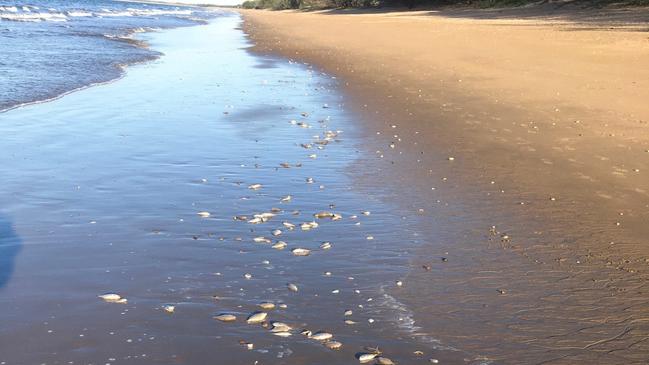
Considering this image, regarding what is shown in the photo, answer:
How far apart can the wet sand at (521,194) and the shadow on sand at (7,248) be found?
8.59ft

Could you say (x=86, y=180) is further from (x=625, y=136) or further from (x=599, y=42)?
(x=599, y=42)

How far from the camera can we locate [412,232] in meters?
5.74

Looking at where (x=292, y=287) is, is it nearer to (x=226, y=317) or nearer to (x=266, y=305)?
(x=266, y=305)

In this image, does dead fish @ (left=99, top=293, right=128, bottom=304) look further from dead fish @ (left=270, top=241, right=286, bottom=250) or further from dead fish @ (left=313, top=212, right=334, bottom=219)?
dead fish @ (left=313, top=212, right=334, bottom=219)

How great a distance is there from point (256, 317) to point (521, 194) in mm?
3661

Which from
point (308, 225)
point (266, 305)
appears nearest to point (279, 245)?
point (308, 225)

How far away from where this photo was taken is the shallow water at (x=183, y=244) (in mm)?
3834

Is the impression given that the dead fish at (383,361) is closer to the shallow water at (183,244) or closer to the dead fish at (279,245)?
the shallow water at (183,244)

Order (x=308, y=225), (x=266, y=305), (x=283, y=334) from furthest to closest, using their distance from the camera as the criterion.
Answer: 1. (x=308, y=225)
2. (x=266, y=305)
3. (x=283, y=334)

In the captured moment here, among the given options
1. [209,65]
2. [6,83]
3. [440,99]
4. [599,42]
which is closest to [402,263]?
[440,99]

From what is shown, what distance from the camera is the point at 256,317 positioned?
13.4 ft

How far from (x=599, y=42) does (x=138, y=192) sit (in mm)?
16949

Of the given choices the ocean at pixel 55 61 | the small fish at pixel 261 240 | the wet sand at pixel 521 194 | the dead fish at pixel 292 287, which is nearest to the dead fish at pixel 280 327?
the dead fish at pixel 292 287

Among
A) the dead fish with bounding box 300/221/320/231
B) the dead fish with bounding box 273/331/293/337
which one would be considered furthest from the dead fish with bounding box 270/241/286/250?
the dead fish with bounding box 273/331/293/337
